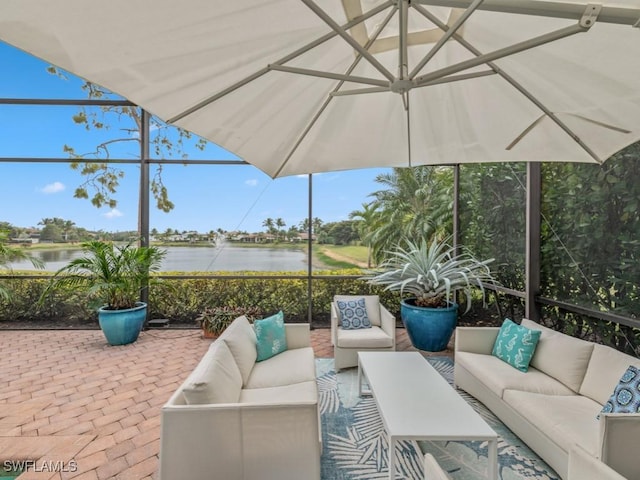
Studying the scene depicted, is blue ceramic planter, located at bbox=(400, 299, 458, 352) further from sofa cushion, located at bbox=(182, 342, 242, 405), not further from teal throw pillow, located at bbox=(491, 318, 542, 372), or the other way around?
sofa cushion, located at bbox=(182, 342, 242, 405)

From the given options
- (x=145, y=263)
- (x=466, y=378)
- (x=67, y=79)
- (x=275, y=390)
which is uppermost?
(x=67, y=79)

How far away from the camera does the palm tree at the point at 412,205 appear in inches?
194

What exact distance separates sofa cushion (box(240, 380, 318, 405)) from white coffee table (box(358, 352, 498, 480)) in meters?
0.45

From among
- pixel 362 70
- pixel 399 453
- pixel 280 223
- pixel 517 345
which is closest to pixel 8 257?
pixel 280 223

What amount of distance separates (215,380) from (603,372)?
2.57m

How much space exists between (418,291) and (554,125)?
8.31 feet

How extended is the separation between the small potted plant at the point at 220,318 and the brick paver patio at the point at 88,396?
0.59 feet

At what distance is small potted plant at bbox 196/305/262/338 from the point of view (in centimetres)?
440

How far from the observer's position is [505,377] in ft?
7.98

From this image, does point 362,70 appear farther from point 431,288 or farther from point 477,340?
point 431,288

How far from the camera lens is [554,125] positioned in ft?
6.05

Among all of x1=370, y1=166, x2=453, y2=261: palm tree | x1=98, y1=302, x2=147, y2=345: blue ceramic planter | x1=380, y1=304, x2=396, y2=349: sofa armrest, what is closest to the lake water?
x1=98, y1=302, x2=147, y2=345: blue ceramic planter

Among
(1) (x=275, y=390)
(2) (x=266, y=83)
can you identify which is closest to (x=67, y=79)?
(2) (x=266, y=83)

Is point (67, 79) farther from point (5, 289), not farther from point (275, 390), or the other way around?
point (275, 390)
